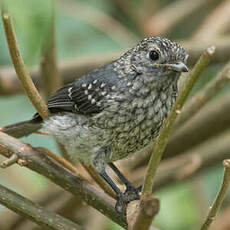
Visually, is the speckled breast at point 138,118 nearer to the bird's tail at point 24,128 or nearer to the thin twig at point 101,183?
the thin twig at point 101,183

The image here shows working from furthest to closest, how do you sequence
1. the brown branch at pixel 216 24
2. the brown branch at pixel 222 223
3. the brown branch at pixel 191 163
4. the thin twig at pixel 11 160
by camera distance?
the brown branch at pixel 216 24 < the brown branch at pixel 222 223 < the brown branch at pixel 191 163 < the thin twig at pixel 11 160

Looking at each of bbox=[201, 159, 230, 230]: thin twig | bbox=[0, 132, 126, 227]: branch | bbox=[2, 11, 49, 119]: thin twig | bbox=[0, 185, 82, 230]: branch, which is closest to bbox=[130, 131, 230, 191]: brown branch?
bbox=[0, 132, 126, 227]: branch

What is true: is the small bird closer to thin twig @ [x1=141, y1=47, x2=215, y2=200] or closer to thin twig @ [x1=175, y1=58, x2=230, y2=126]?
thin twig @ [x1=175, y1=58, x2=230, y2=126]

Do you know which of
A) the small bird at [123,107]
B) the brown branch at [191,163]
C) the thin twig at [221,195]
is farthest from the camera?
the brown branch at [191,163]

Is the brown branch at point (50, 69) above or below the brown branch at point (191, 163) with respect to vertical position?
above

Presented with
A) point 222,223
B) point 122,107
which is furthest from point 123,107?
point 222,223

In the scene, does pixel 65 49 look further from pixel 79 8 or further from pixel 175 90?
pixel 175 90

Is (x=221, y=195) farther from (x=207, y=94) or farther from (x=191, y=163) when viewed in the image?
(x=191, y=163)

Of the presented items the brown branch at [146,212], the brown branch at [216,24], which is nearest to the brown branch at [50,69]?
the brown branch at [216,24]

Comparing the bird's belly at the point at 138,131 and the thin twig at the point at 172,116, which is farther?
the bird's belly at the point at 138,131
